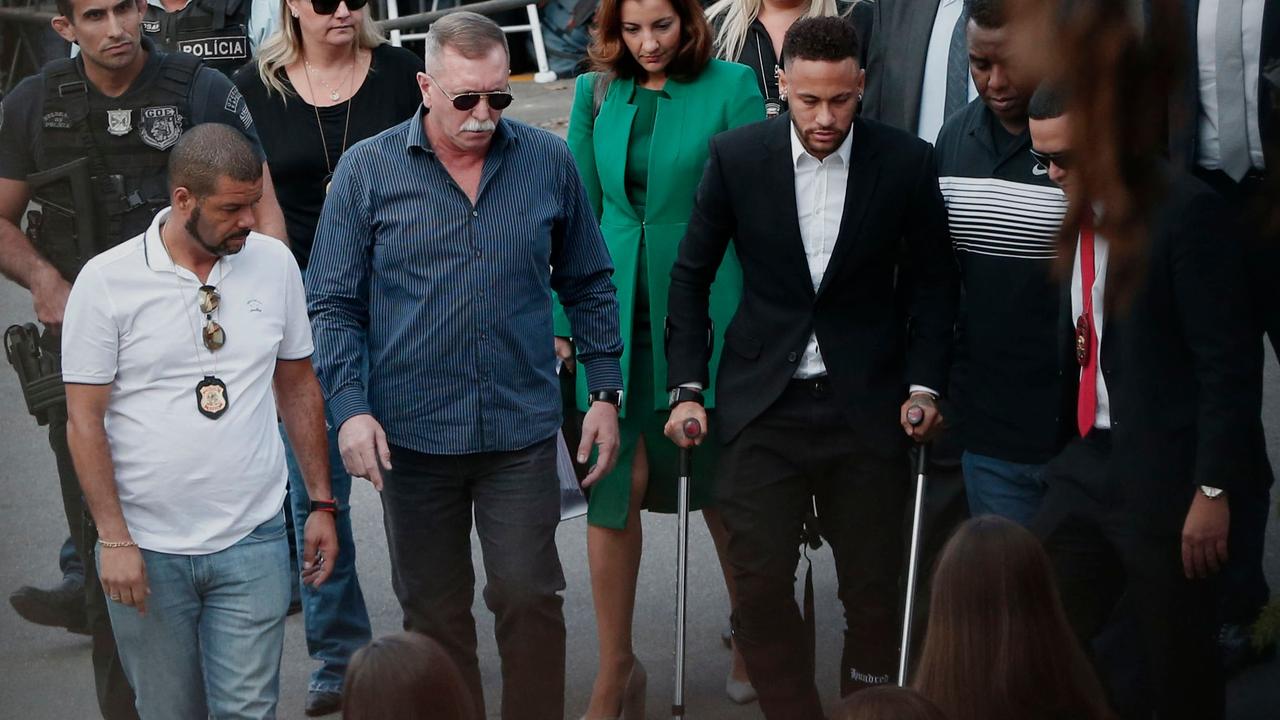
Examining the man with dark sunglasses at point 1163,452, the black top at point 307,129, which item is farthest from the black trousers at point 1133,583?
the black top at point 307,129

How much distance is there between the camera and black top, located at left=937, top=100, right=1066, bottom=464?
4590mm

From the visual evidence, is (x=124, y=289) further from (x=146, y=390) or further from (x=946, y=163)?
(x=946, y=163)

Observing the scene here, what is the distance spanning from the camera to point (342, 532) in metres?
5.48

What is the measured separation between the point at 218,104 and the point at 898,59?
2.18 meters

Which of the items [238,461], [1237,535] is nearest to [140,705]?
[238,461]

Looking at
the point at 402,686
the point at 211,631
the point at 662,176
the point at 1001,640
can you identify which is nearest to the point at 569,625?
the point at 662,176

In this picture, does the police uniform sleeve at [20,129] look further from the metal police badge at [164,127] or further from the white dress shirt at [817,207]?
the white dress shirt at [817,207]

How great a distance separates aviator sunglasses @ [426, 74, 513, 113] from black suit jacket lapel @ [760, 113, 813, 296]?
31.3 inches

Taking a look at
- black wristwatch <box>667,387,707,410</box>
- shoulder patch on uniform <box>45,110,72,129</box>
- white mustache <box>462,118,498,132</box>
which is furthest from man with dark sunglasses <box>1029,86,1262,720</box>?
shoulder patch on uniform <box>45,110,72,129</box>

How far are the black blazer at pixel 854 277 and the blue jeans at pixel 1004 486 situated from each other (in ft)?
0.85

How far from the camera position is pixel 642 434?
5305 mm

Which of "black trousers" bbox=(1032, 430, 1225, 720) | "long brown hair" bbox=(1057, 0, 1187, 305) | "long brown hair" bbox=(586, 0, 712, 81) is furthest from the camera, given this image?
"long brown hair" bbox=(586, 0, 712, 81)

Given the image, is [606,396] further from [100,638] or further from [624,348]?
[100,638]

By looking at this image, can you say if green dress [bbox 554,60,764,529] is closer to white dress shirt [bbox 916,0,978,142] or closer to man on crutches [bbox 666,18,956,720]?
man on crutches [bbox 666,18,956,720]
